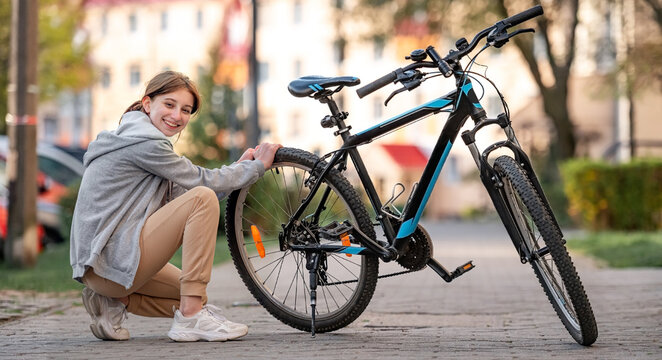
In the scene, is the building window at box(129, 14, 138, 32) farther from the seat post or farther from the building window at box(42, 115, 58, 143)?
the seat post

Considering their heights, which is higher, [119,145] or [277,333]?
[119,145]

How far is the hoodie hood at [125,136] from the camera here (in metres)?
5.37

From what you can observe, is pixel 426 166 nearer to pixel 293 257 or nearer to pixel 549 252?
pixel 549 252

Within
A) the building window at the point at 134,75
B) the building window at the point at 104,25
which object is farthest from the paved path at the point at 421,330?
the building window at the point at 104,25

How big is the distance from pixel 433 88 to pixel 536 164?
91.2 feet

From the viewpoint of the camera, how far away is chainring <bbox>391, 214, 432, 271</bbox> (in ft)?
18.1

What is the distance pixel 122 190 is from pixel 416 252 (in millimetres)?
1355

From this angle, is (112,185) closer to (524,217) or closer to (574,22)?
(524,217)

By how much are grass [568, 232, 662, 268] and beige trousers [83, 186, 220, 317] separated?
21.2ft

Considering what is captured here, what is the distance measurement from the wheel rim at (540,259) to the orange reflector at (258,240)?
4.47 feet

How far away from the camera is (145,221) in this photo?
5.41 meters

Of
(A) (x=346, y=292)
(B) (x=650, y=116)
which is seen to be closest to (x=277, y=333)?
(A) (x=346, y=292)

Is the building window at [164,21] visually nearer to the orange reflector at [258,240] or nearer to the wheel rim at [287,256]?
the wheel rim at [287,256]

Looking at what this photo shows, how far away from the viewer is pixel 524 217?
515cm
